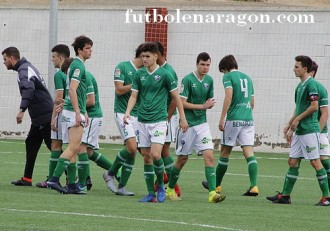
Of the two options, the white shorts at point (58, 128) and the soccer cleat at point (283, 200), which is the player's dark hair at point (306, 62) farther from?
the white shorts at point (58, 128)

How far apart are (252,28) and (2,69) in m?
7.20

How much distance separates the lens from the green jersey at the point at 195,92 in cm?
1436

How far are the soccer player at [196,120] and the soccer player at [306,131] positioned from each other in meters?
1.14

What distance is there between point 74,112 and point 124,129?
0.86 metres

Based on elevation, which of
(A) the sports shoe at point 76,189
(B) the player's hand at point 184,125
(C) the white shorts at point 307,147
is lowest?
(A) the sports shoe at point 76,189

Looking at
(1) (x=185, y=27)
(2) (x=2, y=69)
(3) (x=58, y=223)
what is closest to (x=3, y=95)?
(2) (x=2, y=69)

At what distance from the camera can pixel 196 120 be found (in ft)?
47.1

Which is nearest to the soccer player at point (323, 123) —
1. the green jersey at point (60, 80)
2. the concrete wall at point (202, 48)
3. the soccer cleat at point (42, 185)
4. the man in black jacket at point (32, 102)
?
the green jersey at point (60, 80)

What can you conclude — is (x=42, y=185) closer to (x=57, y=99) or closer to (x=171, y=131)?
(x=57, y=99)

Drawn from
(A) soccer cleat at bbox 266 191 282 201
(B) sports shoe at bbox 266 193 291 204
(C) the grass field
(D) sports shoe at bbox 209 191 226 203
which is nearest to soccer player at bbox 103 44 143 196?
(C) the grass field

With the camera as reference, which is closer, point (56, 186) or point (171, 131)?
point (56, 186)

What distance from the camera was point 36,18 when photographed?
2780 centimetres

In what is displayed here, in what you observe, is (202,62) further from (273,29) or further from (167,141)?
(273,29)

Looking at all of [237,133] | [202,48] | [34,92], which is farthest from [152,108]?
[202,48]
